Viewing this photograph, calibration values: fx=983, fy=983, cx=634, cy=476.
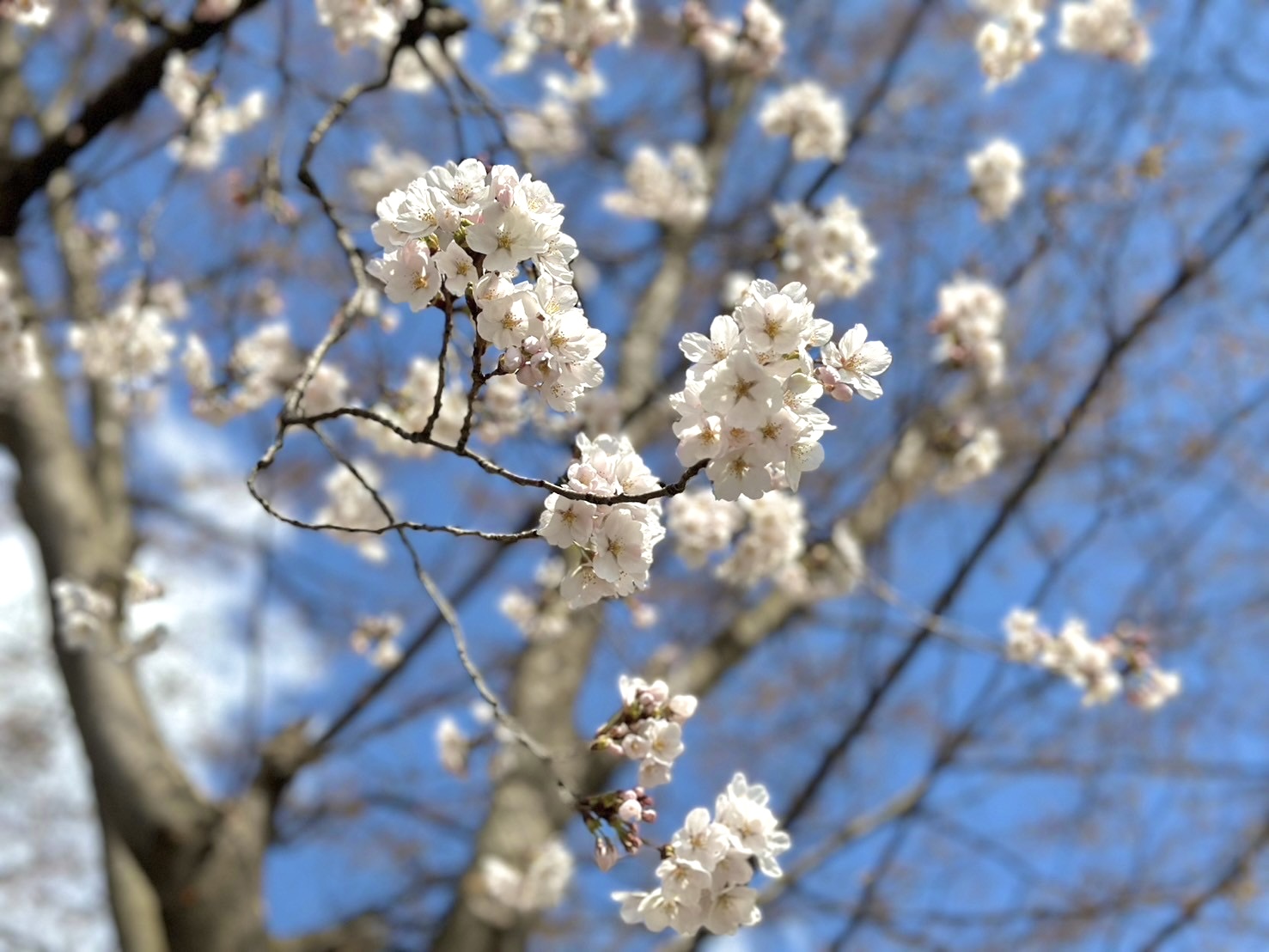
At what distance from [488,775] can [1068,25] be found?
159 inches

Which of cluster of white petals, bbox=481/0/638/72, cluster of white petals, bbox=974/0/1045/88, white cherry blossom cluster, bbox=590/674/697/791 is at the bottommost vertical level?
white cherry blossom cluster, bbox=590/674/697/791

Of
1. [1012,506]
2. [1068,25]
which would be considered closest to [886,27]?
[1068,25]

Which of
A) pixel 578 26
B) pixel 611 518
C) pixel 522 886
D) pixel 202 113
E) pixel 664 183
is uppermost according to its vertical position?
pixel 664 183

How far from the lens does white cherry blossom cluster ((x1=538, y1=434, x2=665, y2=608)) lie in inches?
51.4

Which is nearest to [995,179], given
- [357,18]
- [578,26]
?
[578,26]

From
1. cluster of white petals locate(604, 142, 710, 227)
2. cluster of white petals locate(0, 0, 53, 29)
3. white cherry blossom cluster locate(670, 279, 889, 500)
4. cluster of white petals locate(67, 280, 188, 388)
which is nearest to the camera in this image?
white cherry blossom cluster locate(670, 279, 889, 500)

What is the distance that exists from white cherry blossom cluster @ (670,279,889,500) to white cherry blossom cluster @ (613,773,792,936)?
52 cm

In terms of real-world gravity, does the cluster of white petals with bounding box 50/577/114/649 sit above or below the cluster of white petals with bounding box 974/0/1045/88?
below

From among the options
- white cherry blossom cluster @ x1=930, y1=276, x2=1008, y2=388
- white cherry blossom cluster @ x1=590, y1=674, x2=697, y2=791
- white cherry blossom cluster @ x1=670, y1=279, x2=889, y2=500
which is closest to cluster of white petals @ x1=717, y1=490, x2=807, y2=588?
white cherry blossom cluster @ x1=930, y1=276, x2=1008, y2=388

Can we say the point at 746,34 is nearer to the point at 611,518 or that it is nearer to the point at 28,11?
the point at 28,11

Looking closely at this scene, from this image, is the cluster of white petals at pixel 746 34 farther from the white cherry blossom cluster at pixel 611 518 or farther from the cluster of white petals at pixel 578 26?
the white cherry blossom cluster at pixel 611 518

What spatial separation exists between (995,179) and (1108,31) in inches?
43.3

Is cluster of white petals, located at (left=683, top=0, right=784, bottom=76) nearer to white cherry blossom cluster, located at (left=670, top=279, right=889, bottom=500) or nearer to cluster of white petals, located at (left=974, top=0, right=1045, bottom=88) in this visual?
cluster of white petals, located at (left=974, top=0, right=1045, bottom=88)

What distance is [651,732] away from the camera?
4.95 ft
